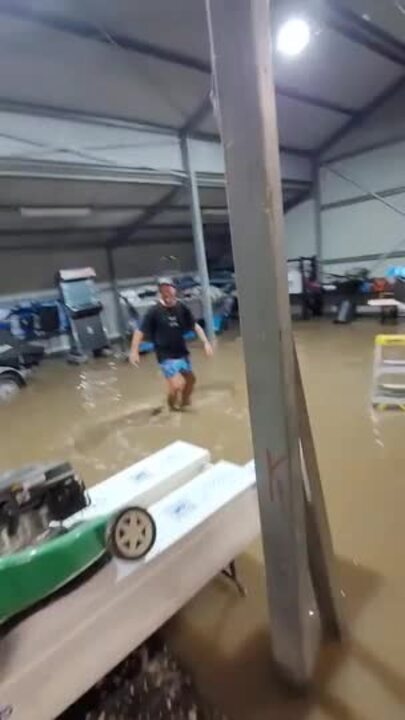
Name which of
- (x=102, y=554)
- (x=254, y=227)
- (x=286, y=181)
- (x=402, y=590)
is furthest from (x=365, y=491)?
(x=286, y=181)

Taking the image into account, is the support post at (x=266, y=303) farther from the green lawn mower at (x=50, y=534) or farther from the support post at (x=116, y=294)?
the support post at (x=116, y=294)

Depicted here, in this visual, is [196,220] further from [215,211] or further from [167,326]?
→ [167,326]

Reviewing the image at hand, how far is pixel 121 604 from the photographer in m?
1.21

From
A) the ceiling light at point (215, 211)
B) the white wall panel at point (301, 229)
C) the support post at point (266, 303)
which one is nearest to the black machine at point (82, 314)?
the ceiling light at point (215, 211)

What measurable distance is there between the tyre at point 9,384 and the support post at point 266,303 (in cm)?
455

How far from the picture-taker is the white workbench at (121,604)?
1.04 m

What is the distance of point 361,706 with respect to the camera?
1264 mm

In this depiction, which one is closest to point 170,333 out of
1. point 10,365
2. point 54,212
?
point 10,365

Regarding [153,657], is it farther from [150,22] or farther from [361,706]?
[150,22]

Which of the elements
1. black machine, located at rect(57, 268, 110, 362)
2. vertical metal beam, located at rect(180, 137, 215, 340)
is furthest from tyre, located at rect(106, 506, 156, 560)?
black machine, located at rect(57, 268, 110, 362)

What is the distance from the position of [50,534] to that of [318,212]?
9.29 meters

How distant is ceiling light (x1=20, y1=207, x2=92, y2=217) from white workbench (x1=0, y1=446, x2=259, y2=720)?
5.72 metres

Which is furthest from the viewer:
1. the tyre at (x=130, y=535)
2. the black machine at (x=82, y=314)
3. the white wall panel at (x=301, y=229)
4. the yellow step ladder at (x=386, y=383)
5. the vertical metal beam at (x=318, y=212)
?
the white wall panel at (x=301, y=229)

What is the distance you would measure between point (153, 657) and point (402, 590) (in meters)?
0.92
